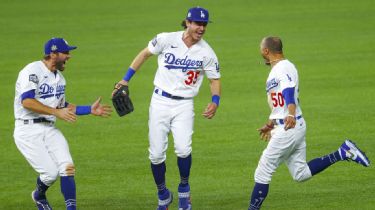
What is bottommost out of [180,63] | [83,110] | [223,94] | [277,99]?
[223,94]

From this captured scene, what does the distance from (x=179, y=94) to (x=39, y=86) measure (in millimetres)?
1635

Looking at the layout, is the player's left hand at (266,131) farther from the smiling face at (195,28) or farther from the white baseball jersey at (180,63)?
the smiling face at (195,28)

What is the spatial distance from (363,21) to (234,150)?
1076cm

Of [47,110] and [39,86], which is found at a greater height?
[39,86]

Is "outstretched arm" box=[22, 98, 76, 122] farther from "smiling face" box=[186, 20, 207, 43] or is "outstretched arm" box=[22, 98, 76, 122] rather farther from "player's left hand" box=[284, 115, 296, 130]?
"player's left hand" box=[284, 115, 296, 130]

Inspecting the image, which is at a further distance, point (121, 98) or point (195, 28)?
point (121, 98)

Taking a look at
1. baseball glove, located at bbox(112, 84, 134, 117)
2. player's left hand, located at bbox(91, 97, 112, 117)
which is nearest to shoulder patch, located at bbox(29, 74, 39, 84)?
player's left hand, located at bbox(91, 97, 112, 117)

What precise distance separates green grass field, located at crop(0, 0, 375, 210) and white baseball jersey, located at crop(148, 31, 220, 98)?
145 centimetres

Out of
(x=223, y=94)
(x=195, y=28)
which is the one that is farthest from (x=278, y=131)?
(x=223, y=94)

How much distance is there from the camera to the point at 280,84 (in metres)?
9.43

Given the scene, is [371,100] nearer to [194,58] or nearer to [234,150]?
[234,150]

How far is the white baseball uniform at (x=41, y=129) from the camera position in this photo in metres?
9.62

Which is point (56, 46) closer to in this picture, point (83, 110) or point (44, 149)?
point (83, 110)

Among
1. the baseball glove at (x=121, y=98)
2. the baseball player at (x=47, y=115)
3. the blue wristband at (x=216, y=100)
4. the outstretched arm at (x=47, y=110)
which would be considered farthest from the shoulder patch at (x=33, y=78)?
the blue wristband at (x=216, y=100)
